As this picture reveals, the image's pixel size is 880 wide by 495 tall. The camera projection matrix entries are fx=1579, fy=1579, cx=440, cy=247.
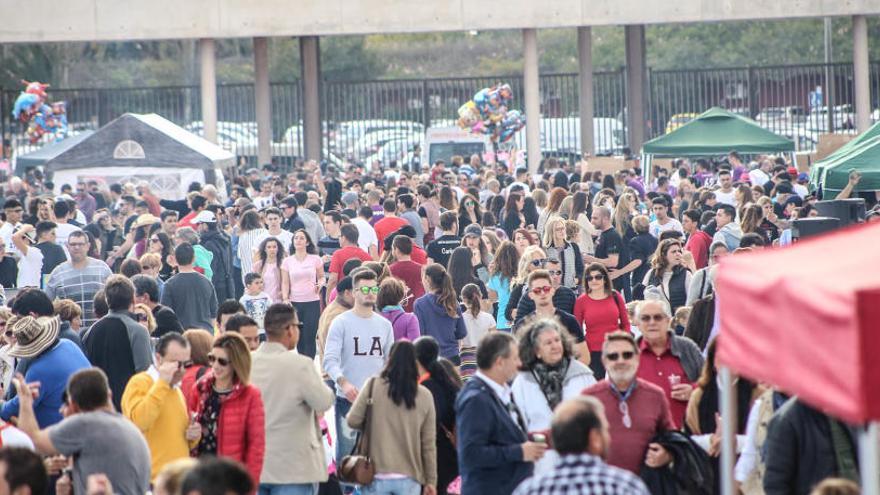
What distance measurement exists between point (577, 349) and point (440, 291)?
5.17 ft

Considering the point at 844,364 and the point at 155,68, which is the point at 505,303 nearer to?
the point at 844,364

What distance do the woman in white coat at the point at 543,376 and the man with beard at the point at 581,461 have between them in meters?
2.26

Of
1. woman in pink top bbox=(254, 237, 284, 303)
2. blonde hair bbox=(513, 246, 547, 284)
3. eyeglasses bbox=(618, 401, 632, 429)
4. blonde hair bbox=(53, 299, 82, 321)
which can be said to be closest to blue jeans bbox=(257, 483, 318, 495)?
eyeglasses bbox=(618, 401, 632, 429)

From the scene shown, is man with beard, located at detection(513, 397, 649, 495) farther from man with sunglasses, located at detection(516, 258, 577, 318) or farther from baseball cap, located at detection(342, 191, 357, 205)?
baseball cap, located at detection(342, 191, 357, 205)

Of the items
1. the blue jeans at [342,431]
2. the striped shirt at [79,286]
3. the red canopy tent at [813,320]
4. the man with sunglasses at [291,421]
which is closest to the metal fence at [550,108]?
the striped shirt at [79,286]

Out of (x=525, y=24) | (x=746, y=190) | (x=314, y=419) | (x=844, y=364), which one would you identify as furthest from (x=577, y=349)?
(x=525, y=24)

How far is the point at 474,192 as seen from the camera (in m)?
21.8

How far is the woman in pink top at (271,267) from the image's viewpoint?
49.9ft

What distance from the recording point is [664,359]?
8625mm

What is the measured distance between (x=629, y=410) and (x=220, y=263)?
9.74 metres

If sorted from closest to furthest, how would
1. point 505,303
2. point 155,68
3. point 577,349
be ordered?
point 577,349
point 505,303
point 155,68

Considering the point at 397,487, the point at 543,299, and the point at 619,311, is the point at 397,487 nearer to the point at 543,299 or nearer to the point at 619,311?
the point at 543,299

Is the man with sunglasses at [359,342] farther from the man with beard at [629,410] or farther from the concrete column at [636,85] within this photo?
the concrete column at [636,85]

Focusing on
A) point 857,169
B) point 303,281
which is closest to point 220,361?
point 303,281
